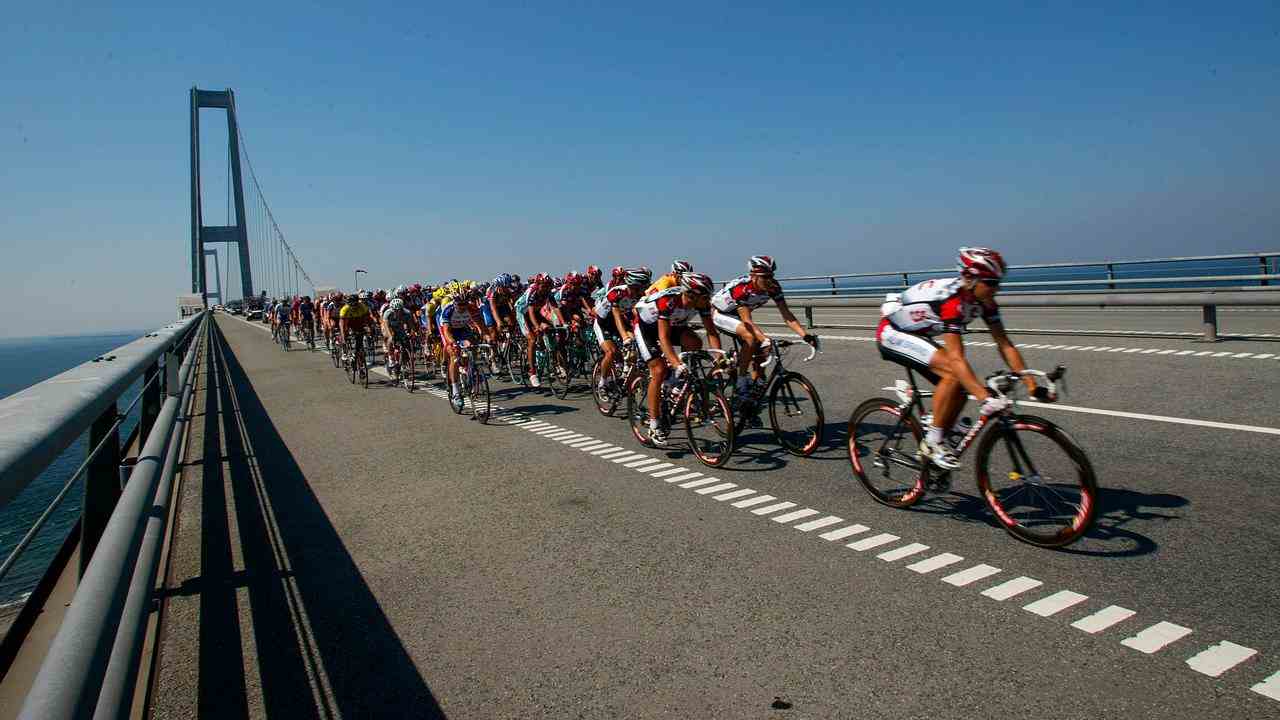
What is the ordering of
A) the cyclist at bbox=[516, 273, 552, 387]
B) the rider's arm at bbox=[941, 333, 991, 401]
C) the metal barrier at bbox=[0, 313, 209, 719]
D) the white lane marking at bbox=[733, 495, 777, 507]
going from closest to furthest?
1. the metal barrier at bbox=[0, 313, 209, 719]
2. the rider's arm at bbox=[941, 333, 991, 401]
3. the white lane marking at bbox=[733, 495, 777, 507]
4. the cyclist at bbox=[516, 273, 552, 387]

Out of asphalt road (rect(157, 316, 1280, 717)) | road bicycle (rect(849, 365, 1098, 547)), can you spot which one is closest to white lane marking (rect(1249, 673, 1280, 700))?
asphalt road (rect(157, 316, 1280, 717))

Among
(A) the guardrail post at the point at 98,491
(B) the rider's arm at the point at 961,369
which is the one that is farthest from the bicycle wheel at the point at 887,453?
(A) the guardrail post at the point at 98,491

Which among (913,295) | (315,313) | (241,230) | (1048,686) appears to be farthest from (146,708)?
(241,230)

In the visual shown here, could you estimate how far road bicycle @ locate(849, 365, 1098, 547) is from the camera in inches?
168

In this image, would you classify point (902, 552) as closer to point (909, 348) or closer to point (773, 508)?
point (773, 508)

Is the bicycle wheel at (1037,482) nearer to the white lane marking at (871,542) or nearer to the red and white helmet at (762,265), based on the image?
the white lane marking at (871,542)

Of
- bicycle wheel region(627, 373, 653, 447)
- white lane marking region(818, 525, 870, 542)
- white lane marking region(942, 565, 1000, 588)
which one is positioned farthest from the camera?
bicycle wheel region(627, 373, 653, 447)

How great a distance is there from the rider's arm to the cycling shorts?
280 millimetres

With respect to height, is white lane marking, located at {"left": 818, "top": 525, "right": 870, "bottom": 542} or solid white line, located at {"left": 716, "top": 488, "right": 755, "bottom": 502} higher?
solid white line, located at {"left": 716, "top": 488, "right": 755, "bottom": 502}

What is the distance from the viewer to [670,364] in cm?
757

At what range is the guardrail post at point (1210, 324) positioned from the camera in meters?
12.2

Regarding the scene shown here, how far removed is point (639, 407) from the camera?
27.3ft

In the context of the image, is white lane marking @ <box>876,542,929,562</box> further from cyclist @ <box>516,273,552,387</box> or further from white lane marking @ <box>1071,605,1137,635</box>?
cyclist @ <box>516,273,552,387</box>

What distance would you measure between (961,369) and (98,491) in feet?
15.5
